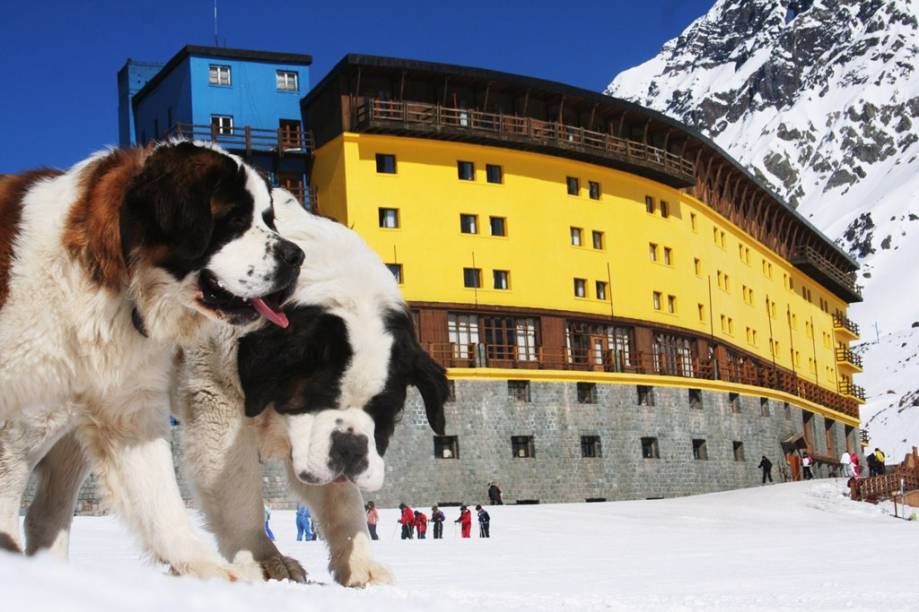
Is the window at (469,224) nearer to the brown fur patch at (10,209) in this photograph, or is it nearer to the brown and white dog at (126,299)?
the brown fur patch at (10,209)

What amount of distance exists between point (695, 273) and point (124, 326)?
49811 mm

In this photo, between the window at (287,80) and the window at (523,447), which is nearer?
the window at (523,447)

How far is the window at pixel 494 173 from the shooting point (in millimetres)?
44281

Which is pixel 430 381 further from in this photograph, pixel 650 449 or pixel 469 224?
pixel 650 449

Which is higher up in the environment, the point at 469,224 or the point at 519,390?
the point at 469,224

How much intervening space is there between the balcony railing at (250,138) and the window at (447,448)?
1217 cm

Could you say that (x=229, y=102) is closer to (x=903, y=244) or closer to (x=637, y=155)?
(x=637, y=155)

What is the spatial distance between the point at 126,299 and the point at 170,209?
345mm

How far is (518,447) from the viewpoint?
41.9 meters

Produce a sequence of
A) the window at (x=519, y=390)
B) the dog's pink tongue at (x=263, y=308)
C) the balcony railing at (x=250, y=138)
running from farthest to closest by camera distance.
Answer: the window at (x=519, y=390) < the balcony railing at (x=250, y=138) < the dog's pink tongue at (x=263, y=308)

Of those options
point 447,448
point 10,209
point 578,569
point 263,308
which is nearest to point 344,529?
point 263,308

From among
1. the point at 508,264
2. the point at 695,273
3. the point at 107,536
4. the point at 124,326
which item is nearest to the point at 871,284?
the point at 695,273

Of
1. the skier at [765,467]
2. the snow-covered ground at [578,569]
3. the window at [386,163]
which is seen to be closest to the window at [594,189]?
the window at [386,163]

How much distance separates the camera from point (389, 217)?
138 feet
